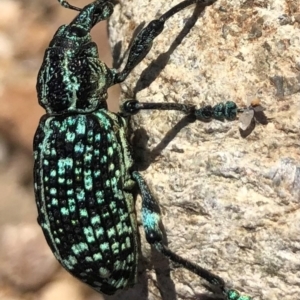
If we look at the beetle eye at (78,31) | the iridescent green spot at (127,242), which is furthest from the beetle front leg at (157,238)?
the beetle eye at (78,31)

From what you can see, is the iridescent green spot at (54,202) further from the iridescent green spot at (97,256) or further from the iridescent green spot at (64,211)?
the iridescent green spot at (97,256)

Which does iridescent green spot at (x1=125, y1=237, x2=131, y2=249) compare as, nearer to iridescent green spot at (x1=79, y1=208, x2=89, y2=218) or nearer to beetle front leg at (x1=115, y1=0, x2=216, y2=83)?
iridescent green spot at (x1=79, y1=208, x2=89, y2=218)

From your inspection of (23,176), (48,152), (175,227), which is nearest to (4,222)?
(23,176)

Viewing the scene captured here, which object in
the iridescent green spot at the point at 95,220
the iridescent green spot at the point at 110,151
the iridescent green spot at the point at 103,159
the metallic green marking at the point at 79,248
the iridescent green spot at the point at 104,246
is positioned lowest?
the metallic green marking at the point at 79,248

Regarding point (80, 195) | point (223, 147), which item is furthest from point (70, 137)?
point (223, 147)

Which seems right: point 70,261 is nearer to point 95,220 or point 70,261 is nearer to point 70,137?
point 95,220

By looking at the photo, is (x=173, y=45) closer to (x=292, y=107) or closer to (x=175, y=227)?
(x=292, y=107)

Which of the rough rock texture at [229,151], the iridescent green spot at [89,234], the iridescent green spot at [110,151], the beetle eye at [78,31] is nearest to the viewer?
the rough rock texture at [229,151]

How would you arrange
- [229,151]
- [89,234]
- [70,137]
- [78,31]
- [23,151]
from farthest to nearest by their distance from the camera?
1. [23,151]
2. [78,31]
3. [70,137]
4. [89,234]
5. [229,151]
